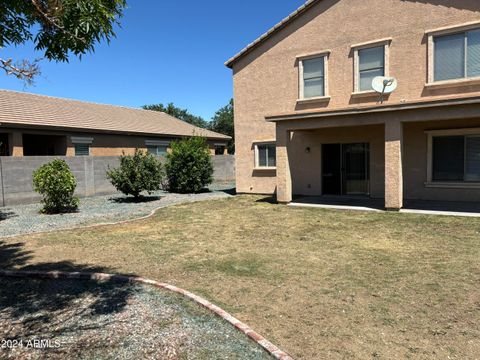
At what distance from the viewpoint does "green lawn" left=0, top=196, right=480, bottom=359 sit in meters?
4.29

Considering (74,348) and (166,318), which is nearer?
(74,348)

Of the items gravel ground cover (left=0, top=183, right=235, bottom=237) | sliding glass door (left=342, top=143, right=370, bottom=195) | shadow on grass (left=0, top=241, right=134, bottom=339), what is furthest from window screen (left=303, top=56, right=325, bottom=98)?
shadow on grass (left=0, top=241, right=134, bottom=339)

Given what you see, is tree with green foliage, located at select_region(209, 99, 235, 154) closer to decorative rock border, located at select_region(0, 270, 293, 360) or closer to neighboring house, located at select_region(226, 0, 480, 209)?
neighboring house, located at select_region(226, 0, 480, 209)

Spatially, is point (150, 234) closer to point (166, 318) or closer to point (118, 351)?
point (166, 318)

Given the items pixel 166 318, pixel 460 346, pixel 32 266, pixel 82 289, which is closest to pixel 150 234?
pixel 32 266

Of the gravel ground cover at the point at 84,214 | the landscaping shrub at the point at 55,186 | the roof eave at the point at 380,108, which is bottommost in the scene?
the gravel ground cover at the point at 84,214

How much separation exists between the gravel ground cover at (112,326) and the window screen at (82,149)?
56.8 feet

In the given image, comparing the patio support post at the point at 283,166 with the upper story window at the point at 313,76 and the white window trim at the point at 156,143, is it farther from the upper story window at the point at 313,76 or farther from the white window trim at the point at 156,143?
the white window trim at the point at 156,143

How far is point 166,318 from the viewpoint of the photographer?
469 cm

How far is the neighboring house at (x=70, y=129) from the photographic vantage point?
19078mm

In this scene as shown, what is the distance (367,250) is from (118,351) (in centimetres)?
587

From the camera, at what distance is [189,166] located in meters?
20.8

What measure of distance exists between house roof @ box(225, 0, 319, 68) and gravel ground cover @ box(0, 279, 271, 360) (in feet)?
49.3

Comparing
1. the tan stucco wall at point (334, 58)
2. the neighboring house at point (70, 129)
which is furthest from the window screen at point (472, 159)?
the neighboring house at point (70, 129)
